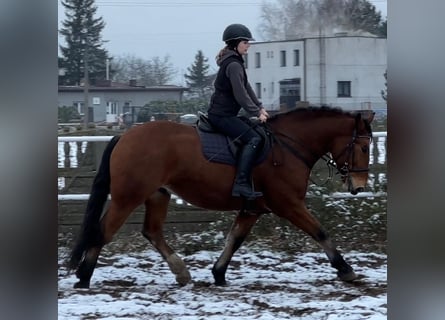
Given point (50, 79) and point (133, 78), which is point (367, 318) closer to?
point (50, 79)

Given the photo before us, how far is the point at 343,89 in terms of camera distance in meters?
6.89

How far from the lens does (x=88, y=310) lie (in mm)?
4168

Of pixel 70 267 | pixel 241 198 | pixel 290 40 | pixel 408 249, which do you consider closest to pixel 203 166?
pixel 241 198

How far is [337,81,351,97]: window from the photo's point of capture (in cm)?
686

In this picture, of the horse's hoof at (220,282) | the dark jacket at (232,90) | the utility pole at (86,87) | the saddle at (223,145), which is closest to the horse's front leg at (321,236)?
the saddle at (223,145)

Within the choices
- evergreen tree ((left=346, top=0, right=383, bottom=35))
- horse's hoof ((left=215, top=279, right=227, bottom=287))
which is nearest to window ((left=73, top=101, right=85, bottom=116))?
horse's hoof ((left=215, top=279, right=227, bottom=287))

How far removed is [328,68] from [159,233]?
106 inches

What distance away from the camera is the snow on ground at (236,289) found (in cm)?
419

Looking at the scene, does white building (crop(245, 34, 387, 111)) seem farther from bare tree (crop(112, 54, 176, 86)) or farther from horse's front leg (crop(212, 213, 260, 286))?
horse's front leg (crop(212, 213, 260, 286))

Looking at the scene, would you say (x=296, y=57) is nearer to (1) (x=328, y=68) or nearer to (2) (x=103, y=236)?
(1) (x=328, y=68)

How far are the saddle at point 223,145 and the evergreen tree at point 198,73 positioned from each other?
163cm

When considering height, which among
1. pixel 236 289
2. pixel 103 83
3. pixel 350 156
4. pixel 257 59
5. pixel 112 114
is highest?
pixel 257 59

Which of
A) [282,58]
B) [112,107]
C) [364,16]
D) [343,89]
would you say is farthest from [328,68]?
[112,107]

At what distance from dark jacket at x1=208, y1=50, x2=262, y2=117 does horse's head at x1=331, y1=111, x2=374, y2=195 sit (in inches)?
28.5
